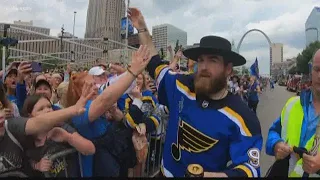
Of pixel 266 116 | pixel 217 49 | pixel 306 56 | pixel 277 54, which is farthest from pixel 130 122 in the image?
pixel 277 54

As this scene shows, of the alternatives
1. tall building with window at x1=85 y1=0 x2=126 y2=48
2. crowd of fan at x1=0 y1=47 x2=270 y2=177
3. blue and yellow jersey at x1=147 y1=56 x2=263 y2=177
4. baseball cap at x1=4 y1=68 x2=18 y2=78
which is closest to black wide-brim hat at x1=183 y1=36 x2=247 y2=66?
blue and yellow jersey at x1=147 y1=56 x2=263 y2=177

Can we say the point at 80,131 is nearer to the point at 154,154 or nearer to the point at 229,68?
the point at 229,68

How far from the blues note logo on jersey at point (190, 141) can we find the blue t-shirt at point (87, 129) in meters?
0.70

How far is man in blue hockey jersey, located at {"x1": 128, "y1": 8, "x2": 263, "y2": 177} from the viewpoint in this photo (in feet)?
6.53

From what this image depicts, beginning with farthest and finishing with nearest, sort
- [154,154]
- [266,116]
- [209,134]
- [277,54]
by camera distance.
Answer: [277,54], [266,116], [154,154], [209,134]

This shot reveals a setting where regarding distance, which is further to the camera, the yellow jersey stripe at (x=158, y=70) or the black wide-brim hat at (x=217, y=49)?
the yellow jersey stripe at (x=158, y=70)

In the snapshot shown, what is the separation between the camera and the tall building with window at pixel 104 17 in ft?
123

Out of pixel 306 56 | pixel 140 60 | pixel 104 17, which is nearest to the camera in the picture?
pixel 140 60

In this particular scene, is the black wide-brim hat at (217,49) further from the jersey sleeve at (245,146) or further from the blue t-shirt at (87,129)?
the blue t-shirt at (87,129)

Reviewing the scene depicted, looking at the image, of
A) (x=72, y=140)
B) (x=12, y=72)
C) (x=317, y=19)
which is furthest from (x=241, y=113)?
(x=317, y=19)

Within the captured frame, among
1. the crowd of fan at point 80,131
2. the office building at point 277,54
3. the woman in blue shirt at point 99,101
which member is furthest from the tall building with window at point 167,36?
the office building at point 277,54

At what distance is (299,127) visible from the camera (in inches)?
91.8

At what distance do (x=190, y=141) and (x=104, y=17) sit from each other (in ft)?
141

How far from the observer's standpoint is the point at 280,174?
7.73 ft
